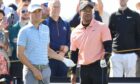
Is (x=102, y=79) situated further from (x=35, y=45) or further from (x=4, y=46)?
(x=4, y=46)

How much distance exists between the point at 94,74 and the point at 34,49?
1203 mm

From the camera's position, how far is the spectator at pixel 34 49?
8109 millimetres

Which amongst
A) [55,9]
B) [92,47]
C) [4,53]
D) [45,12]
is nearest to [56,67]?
[4,53]

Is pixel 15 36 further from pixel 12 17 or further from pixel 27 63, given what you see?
pixel 27 63

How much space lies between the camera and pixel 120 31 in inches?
428

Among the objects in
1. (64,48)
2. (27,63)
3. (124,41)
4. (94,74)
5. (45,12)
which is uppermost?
(45,12)

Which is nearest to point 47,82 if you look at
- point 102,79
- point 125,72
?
point 102,79

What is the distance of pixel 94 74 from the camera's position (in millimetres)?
8836

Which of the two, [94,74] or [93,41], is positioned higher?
[93,41]

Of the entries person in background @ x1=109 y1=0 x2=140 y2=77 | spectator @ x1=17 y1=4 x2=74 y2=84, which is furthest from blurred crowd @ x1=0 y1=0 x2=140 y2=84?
spectator @ x1=17 y1=4 x2=74 y2=84

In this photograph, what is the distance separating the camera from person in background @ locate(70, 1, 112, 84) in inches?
348

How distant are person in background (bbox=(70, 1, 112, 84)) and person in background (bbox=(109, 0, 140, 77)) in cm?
198

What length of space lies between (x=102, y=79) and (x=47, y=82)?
1.03m

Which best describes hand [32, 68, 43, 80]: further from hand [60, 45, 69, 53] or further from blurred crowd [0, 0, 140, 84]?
hand [60, 45, 69, 53]
